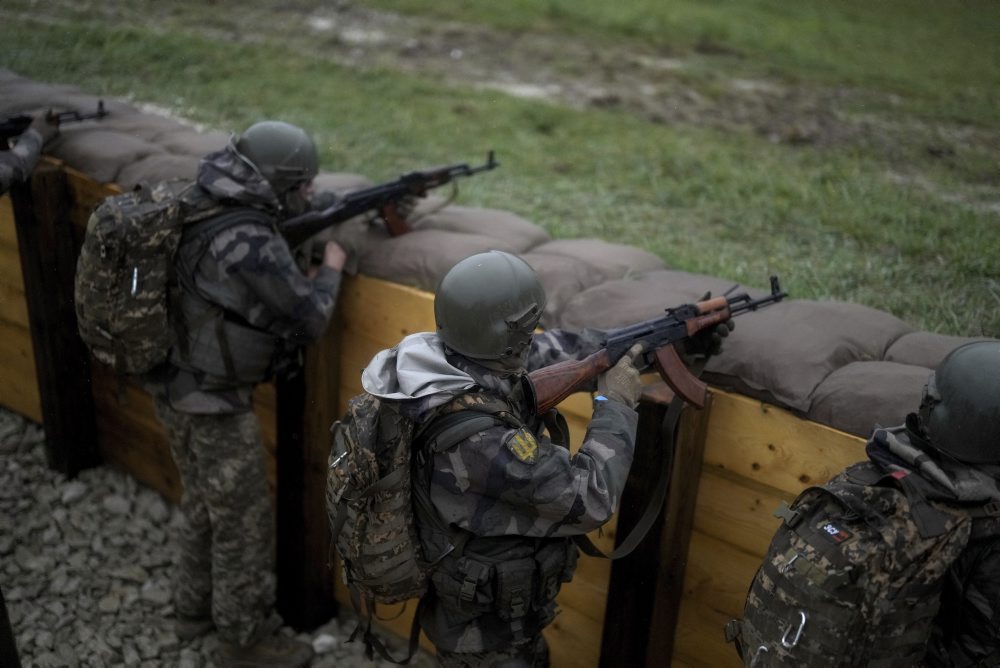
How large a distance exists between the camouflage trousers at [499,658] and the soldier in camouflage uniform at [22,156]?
3232 mm

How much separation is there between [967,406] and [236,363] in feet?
9.65

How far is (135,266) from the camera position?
4082 millimetres

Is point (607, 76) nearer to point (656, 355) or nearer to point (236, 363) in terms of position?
point (236, 363)

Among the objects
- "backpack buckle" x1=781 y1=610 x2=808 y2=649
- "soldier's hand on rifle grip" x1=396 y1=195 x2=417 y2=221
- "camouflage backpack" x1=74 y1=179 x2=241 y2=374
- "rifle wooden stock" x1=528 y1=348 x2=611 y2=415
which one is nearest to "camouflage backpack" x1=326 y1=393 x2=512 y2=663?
"rifle wooden stock" x1=528 y1=348 x2=611 y2=415

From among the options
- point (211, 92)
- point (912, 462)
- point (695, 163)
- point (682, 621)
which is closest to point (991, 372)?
point (912, 462)

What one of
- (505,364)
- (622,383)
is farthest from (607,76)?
(505,364)

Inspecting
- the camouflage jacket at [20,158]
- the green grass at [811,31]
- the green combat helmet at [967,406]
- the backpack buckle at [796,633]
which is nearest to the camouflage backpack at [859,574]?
the backpack buckle at [796,633]

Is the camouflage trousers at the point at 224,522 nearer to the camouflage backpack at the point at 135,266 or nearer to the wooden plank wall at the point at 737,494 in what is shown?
the camouflage backpack at the point at 135,266

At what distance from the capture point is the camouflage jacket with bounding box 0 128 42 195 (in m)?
4.84

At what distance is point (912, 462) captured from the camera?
2.59 m

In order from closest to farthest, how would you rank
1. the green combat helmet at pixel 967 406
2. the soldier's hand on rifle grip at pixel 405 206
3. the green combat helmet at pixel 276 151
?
the green combat helmet at pixel 967 406 → the green combat helmet at pixel 276 151 → the soldier's hand on rifle grip at pixel 405 206

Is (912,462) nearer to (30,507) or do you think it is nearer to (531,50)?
(30,507)

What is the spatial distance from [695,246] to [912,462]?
3039 millimetres

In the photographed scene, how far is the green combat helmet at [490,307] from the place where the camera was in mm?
2898
